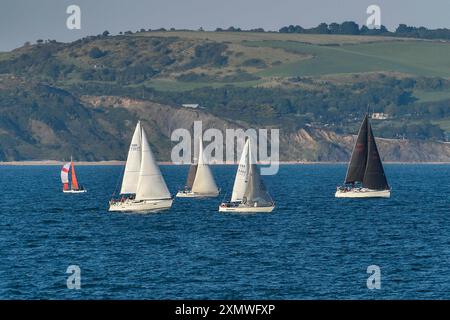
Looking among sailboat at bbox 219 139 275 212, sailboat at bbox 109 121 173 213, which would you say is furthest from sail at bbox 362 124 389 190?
sailboat at bbox 109 121 173 213

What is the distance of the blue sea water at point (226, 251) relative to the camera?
54781 mm

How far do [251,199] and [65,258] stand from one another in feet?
117

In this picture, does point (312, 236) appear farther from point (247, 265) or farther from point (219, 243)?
point (247, 265)

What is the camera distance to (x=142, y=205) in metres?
103

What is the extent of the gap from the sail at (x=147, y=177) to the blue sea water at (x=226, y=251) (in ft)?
7.87

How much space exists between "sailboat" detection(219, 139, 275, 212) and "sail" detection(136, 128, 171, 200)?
6969 millimetres

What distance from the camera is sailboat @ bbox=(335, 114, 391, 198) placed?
124625 mm

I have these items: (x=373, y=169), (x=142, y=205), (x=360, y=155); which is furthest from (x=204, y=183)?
(x=142, y=205)

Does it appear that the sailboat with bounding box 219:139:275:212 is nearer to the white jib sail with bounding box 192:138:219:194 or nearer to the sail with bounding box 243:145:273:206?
the sail with bounding box 243:145:273:206

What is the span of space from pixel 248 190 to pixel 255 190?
24.6 inches

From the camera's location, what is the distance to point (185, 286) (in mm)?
55719
